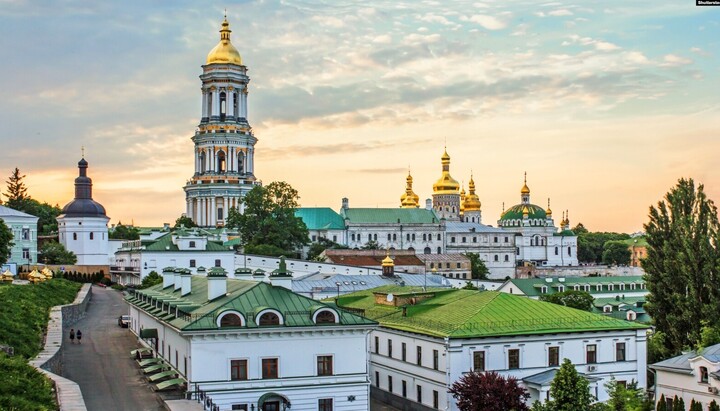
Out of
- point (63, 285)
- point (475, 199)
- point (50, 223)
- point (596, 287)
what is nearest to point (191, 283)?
point (63, 285)

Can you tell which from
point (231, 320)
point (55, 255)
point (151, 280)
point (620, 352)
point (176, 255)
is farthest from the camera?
point (55, 255)

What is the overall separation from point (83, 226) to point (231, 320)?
6907 cm

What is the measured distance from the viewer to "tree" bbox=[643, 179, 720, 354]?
Result: 5281 cm

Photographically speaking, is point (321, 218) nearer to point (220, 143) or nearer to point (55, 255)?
point (220, 143)

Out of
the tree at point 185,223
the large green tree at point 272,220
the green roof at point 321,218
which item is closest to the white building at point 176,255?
the large green tree at point 272,220

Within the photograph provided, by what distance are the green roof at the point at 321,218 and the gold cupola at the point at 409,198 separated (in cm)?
2957

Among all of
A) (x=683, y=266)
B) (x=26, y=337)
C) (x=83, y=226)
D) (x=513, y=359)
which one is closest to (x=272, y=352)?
(x=26, y=337)

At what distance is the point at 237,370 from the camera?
37000 mm

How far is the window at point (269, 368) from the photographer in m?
37.3

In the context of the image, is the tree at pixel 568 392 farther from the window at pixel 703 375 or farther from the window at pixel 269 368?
the window at pixel 269 368

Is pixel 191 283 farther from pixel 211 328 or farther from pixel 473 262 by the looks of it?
pixel 473 262

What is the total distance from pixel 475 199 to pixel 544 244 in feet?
66.1

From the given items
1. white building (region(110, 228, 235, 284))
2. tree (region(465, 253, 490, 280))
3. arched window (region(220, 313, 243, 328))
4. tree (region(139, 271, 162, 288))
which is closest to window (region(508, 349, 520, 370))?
arched window (region(220, 313, 243, 328))

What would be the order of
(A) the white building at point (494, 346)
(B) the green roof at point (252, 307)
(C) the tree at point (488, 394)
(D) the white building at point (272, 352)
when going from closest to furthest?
(D) the white building at point (272, 352) → (B) the green roof at point (252, 307) → (C) the tree at point (488, 394) → (A) the white building at point (494, 346)
